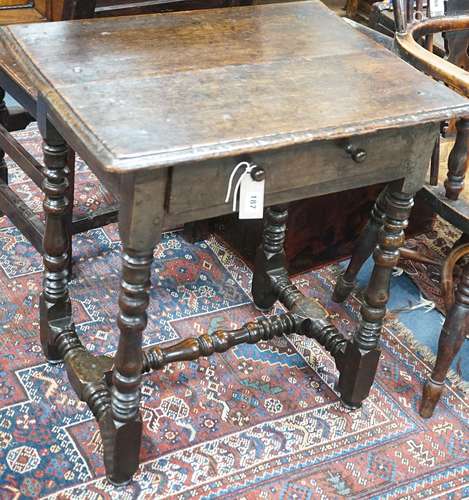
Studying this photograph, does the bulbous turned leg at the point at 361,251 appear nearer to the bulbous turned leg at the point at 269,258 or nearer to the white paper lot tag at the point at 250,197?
the bulbous turned leg at the point at 269,258

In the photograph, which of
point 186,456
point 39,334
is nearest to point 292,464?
point 186,456

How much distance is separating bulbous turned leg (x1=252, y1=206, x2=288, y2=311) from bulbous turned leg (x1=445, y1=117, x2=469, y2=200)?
0.49 metres

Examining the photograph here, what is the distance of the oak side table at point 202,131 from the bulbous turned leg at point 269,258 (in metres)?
0.25

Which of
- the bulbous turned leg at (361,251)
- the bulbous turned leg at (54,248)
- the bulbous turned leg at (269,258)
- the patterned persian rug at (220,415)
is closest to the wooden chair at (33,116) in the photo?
the patterned persian rug at (220,415)

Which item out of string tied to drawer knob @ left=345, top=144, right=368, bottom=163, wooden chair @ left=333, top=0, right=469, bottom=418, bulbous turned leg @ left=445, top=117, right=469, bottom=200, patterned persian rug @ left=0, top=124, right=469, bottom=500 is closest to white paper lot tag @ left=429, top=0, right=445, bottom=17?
wooden chair @ left=333, top=0, right=469, bottom=418

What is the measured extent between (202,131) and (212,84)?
0.78 ft

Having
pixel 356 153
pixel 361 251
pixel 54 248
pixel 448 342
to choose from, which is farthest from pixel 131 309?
pixel 361 251

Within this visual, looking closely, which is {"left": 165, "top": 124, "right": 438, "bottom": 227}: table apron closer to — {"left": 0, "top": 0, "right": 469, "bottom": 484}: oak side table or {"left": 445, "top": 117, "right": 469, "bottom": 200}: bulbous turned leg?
{"left": 0, "top": 0, "right": 469, "bottom": 484}: oak side table

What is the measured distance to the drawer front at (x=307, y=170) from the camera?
5.20 feet

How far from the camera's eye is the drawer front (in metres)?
1.58

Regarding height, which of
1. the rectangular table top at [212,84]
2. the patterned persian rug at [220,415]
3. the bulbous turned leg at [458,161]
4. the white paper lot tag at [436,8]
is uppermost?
the white paper lot tag at [436,8]

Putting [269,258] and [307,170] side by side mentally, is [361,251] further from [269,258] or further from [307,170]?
[307,170]

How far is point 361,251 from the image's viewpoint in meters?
2.56

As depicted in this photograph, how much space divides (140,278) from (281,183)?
35 centimetres
